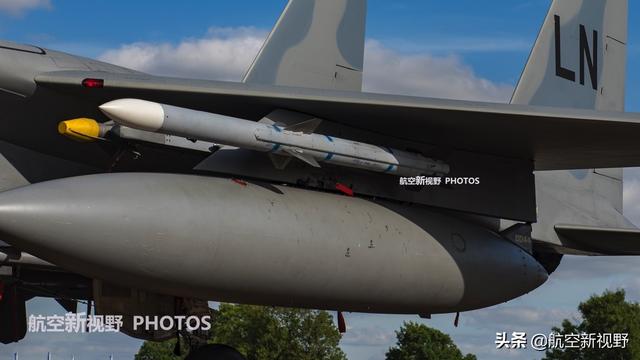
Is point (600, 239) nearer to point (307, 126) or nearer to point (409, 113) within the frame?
point (409, 113)

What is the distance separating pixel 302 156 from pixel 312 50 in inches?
177

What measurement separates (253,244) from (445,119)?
8.46 feet

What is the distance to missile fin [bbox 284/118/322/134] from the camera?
30.9 ft

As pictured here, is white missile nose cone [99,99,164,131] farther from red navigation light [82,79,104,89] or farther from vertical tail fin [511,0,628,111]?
vertical tail fin [511,0,628,111]

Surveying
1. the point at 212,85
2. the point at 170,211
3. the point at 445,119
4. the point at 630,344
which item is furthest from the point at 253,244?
the point at 630,344

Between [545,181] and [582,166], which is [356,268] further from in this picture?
[545,181]

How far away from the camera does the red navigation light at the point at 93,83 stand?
8828 mm

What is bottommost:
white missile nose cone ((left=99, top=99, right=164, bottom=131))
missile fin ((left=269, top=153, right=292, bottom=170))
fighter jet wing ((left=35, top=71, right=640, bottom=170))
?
white missile nose cone ((left=99, top=99, right=164, bottom=131))

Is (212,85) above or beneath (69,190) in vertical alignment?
above

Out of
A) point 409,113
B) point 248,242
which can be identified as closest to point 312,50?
point 409,113

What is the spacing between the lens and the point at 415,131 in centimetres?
1041

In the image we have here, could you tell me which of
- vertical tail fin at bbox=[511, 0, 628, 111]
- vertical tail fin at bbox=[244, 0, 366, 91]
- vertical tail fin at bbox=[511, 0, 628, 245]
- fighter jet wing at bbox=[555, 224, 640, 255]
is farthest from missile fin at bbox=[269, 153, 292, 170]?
fighter jet wing at bbox=[555, 224, 640, 255]

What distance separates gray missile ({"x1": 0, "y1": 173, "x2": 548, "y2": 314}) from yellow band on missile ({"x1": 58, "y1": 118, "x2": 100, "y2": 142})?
1.81 ft

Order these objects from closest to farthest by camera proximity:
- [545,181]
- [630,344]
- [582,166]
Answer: [582,166]
[545,181]
[630,344]
